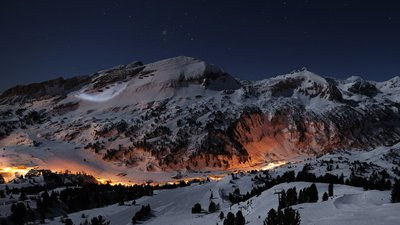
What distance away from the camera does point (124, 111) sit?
17812cm

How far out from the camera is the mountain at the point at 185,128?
461ft

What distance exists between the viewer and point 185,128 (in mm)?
153375

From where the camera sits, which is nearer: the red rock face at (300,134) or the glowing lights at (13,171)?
the glowing lights at (13,171)

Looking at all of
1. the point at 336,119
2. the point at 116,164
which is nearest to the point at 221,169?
the point at 116,164

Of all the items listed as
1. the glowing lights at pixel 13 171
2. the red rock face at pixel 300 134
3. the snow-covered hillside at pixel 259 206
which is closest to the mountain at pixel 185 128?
the red rock face at pixel 300 134

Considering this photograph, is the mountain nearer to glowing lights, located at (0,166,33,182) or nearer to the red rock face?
the red rock face

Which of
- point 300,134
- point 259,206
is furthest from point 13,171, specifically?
point 300,134

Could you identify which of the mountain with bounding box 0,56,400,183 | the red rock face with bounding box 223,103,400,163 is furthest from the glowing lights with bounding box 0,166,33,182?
the red rock face with bounding box 223,103,400,163

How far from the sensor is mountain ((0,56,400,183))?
140375 mm

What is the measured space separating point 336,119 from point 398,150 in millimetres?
57066

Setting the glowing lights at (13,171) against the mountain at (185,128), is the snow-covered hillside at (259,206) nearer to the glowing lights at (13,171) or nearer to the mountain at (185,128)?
the mountain at (185,128)

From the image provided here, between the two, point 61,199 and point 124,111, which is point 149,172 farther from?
point 61,199

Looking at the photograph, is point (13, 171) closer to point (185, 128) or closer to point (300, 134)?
point (185, 128)

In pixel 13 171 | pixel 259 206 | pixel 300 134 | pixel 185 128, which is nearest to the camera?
pixel 259 206
